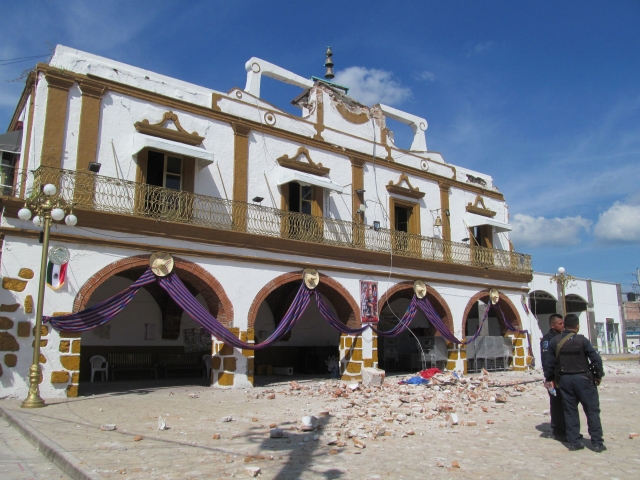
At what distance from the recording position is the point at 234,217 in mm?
13039

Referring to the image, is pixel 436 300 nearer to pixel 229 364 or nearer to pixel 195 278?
pixel 229 364

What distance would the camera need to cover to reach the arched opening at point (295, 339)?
16.5 metres

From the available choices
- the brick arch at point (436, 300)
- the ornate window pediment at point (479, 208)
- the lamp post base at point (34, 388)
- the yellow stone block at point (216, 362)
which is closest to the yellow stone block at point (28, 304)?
the lamp post base at point (34, 388)

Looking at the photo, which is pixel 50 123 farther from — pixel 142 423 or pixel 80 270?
pixel 142 423

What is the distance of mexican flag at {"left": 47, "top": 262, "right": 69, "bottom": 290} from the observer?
1031cm

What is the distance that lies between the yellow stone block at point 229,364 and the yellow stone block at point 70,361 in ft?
10.5

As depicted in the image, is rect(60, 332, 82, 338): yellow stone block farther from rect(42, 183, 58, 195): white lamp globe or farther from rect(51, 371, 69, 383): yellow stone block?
rect(42, 183, 58, 195): white lamp globe

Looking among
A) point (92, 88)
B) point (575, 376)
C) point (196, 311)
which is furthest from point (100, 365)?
point (575, 376)

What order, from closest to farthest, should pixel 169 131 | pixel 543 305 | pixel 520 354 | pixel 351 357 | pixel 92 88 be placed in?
pixel 92 88
pixel 169 131
pixel 351 357
pixel 520 354
pixel 543 305

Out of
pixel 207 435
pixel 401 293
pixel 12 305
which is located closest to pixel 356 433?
pixel 207 435

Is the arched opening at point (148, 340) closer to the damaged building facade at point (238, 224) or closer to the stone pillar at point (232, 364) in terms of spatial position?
the damaged building facade at point (238, 224)

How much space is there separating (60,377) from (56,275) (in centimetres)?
185

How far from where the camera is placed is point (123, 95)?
12211 mm

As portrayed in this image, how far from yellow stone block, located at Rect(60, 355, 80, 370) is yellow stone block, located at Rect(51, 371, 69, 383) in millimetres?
124
